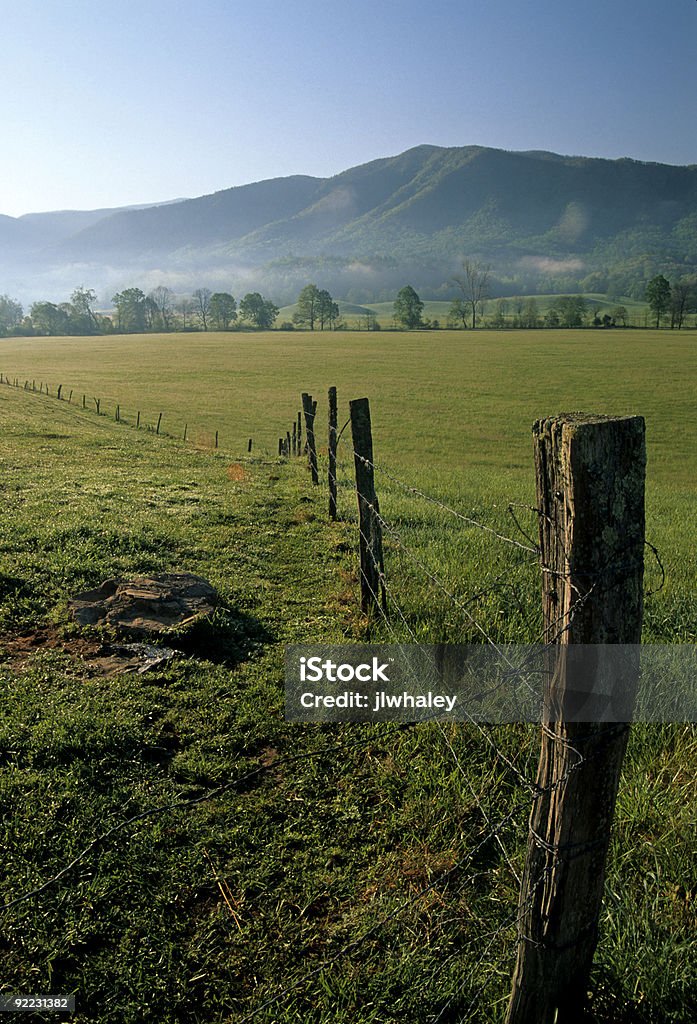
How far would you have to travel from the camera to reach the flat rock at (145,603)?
7.45 m

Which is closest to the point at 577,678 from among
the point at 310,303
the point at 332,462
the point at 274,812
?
the point at 274,812

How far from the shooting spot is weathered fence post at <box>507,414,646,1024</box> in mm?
2461

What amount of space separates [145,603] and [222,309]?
19065cm

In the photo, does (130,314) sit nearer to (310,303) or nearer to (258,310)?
(258,310)

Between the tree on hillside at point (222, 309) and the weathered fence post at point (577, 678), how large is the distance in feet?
628

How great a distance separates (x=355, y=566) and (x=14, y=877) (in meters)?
6.21

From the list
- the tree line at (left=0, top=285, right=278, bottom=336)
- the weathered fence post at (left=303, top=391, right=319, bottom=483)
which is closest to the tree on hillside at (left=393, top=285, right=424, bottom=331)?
the tree line at (left=0, top=285, right=278, bottom=336)

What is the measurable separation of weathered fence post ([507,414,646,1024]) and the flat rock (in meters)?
5.21

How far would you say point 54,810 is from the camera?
4.67 meters

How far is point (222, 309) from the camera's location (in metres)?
188

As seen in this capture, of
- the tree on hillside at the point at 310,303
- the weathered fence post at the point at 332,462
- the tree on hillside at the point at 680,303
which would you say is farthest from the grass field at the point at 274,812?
the tree on hillside at the point at 310,303

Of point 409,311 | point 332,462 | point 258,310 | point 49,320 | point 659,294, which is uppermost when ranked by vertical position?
point 258,310


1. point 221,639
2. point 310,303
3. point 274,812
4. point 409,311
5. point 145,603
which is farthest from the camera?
point 310,303

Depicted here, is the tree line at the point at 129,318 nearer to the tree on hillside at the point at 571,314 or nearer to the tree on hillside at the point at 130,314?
the tree on hillside at the point at 130,314
